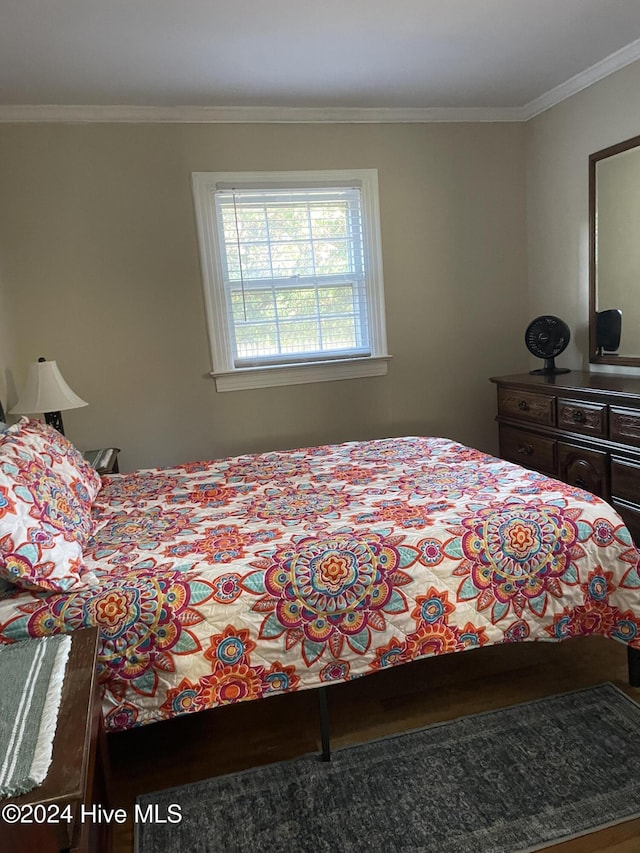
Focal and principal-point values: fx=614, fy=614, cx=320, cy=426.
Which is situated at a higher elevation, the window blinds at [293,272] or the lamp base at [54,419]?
the window blinds at [293,272]

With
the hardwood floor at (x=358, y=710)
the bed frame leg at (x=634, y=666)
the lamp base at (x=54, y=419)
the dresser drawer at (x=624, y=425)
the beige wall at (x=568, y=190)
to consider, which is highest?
the beige wall at (x=568, y=190)

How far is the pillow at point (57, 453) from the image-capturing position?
6.98ft

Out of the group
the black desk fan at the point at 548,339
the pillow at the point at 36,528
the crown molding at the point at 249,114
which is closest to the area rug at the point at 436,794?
the pillow at the point at 36,528

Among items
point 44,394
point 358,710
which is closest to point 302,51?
point 44,394

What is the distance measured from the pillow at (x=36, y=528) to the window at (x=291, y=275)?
5.87ft

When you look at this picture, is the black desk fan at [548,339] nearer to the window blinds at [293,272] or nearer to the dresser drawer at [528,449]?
the dresser drawer at [528,449]

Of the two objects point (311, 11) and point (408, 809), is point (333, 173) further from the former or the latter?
point (408, 809)

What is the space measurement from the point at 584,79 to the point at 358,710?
135 inches

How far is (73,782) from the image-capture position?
41.6 inches

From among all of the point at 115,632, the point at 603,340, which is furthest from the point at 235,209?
the point at 115,632

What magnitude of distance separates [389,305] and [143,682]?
2868mm

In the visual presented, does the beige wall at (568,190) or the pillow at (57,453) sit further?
the beige wall at (568,190)

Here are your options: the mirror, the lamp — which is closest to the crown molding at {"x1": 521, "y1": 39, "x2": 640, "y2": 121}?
the mirror

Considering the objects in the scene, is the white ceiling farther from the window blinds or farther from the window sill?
the window sill
